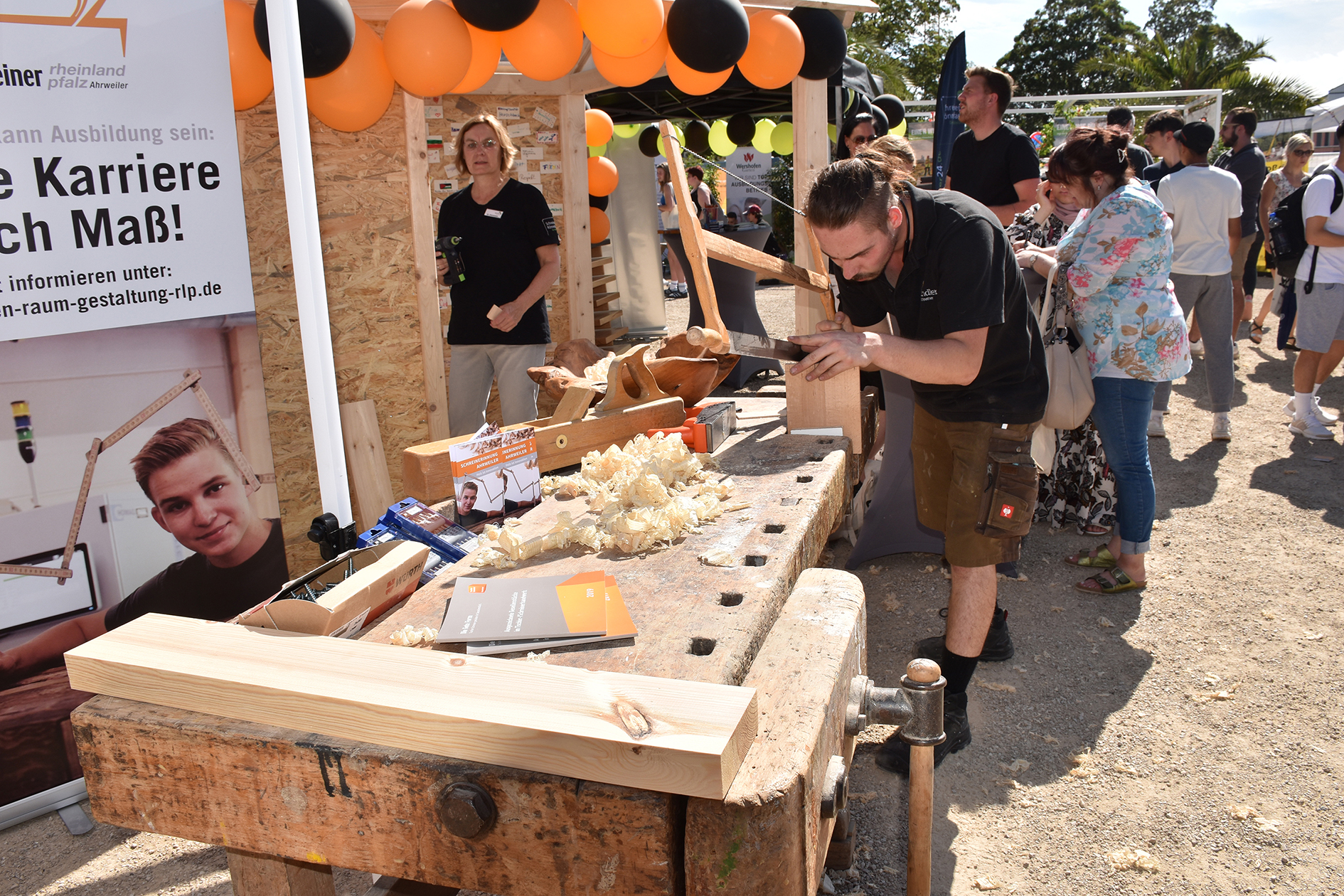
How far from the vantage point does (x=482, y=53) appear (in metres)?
3.80

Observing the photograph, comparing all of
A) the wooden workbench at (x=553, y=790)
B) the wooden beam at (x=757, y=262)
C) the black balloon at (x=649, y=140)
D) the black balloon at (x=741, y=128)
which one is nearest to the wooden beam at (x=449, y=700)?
the wooden workbench at (x=553, y=790)

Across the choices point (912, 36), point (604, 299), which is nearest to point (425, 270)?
point (604, 299)

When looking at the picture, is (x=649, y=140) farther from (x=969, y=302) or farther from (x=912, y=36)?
(x=912, y=36)

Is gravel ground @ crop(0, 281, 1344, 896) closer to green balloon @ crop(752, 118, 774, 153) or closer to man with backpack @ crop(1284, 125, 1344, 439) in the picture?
man with backpack @ crop(1284, 125, 1344, 439)

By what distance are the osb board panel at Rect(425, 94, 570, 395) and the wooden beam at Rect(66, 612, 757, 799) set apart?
4.30 meters

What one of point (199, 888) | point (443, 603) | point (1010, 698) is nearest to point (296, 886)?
point (443, 603)

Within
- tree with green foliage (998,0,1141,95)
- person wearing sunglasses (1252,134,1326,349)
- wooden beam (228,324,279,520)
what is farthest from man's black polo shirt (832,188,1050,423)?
tree with green foliage (998,0,1141,95)

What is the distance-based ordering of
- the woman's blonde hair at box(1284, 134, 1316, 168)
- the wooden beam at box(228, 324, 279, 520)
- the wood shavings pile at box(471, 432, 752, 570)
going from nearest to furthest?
the wood shavings pile at box(471, 432, 752, 570) < the wooden beam at box(228, 324, 279, 520) < the woman's blonde hair at box(1284, 134, 1316, 168)

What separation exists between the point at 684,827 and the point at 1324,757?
255 cm

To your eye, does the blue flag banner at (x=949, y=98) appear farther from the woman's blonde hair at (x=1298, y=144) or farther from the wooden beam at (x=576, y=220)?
the woman's blonde hair at (x=1298, y=144)

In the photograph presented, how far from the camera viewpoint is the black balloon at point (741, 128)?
9.03 meters

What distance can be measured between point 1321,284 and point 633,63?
4.37 m

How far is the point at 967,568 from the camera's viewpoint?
2.55 metres

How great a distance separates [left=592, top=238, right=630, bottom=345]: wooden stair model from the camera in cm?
860
